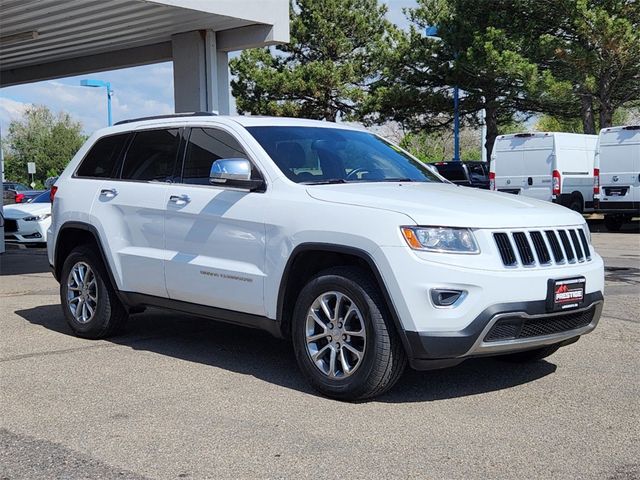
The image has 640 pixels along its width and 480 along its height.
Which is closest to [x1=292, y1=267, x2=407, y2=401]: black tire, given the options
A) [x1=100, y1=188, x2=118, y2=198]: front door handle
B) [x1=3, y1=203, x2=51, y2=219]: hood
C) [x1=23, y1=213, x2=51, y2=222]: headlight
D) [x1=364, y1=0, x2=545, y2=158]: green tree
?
[x1=100, y1=188, x2=118, y2=198]: front door handle

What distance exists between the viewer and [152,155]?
6719 millimetres

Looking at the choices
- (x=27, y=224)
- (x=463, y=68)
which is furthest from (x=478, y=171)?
(x=27, y=224)

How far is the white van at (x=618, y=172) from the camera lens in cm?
1909

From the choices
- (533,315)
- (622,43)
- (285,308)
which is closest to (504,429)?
(533,315)

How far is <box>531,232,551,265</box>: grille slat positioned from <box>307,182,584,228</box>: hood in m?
0.07

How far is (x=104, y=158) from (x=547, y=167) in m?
15.3

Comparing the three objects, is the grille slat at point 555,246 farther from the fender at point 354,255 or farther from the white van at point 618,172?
the white van at point 618,172

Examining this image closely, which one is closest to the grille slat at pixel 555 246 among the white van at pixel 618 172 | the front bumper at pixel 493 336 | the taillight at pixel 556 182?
the front bumper at pixel 493 336

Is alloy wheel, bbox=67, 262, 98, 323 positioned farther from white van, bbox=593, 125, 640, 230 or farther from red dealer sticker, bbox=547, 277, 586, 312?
white van, bbox=593, 125, 640, 230

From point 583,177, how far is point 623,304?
13313 mm

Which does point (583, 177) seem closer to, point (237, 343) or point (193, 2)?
point (193, 2)

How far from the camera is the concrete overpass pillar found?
14039 millimetres

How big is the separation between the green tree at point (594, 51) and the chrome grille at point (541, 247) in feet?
67.1

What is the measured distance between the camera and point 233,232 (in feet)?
18.7
